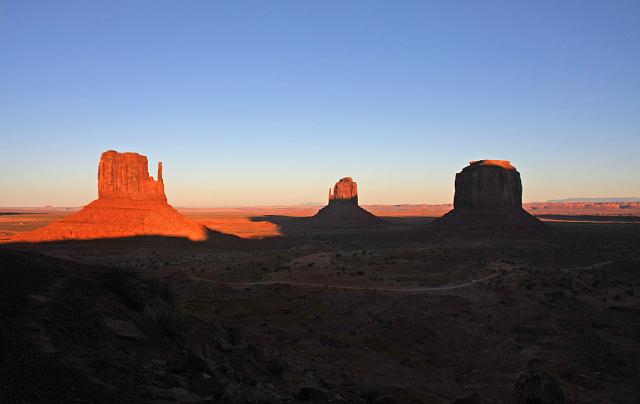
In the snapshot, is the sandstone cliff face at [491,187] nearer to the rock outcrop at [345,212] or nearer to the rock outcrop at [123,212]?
the rock outcrop at [345,212]

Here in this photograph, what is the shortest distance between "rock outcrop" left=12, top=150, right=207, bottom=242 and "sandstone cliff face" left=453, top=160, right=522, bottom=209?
51.7 meters

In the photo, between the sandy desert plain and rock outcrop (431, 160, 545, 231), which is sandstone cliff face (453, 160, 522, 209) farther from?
the sandy desert plain

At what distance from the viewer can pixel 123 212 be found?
6397 centimetres

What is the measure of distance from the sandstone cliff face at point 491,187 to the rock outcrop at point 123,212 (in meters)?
51.7

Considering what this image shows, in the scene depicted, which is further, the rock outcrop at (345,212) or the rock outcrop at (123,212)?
the rock outcrop at (345,212)

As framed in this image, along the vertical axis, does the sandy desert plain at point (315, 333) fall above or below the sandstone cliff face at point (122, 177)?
below

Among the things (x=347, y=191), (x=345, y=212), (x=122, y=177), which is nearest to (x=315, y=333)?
(x=122, y=177)

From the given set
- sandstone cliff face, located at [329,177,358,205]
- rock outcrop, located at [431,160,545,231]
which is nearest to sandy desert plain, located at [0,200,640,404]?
rock outcrop, located at [431,160,545,231]

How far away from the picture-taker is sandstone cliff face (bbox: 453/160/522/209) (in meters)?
83.5

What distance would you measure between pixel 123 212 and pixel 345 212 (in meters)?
69.6

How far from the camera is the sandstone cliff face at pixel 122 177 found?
6806 cm

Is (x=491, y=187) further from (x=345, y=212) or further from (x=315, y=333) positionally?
(x=315, y=333)

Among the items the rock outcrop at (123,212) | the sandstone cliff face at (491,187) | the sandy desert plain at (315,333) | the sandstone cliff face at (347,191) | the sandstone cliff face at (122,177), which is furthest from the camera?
the sandstone cliff face at (347,191)

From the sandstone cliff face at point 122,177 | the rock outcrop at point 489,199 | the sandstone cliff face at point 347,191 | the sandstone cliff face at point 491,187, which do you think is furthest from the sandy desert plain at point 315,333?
the sandstone cliff face at point 347,191
